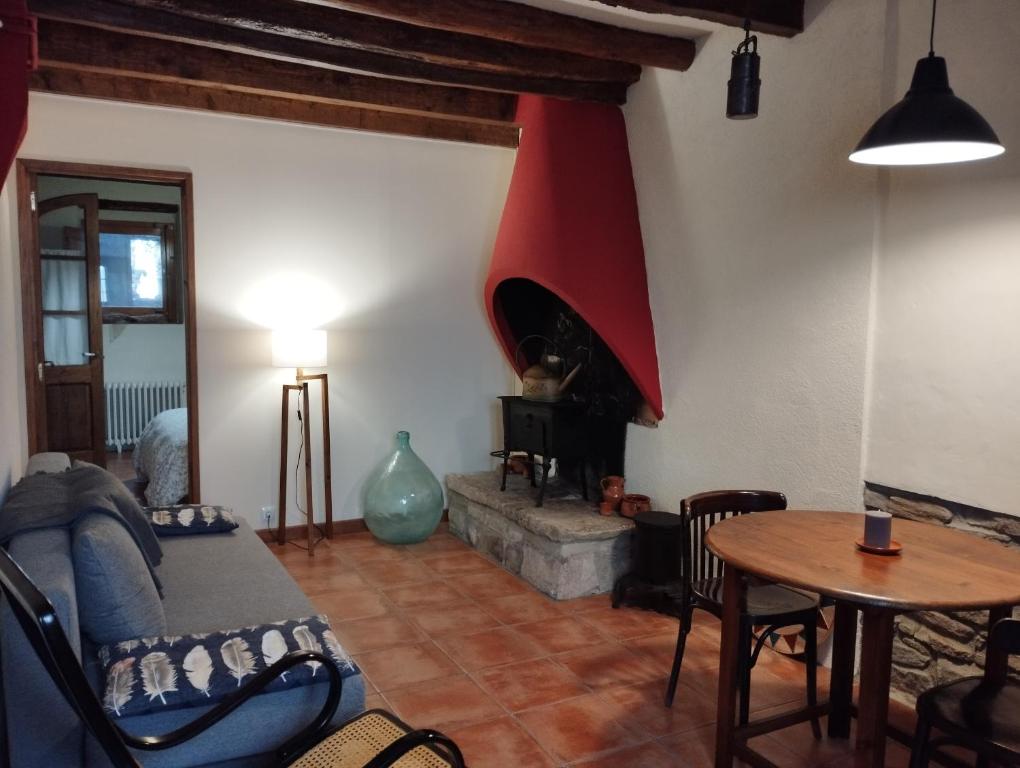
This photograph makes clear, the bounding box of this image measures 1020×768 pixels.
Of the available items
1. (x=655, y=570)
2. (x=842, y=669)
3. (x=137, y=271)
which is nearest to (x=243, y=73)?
(x=655, y=570)

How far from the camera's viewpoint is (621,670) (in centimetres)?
310

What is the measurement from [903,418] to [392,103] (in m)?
3.08

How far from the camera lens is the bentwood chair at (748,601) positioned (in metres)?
2.46

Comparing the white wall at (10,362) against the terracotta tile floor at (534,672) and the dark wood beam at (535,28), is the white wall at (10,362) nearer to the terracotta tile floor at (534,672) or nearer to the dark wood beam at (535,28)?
the terracotta tile floor at (534,672)

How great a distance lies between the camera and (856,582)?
1.89 metres

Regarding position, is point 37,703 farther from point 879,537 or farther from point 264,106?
point 264,106

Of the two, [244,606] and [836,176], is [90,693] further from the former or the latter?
[836,176]

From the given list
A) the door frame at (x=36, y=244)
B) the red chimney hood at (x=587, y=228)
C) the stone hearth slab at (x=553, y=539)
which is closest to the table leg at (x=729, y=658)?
the stone hearth slab at (x=553, y=539)

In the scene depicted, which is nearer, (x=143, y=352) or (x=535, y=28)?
(x=535, y=28)

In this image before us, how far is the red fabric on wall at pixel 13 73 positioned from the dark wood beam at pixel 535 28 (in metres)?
1.00

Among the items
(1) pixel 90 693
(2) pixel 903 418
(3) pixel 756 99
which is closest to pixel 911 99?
(3) pixel 756 99

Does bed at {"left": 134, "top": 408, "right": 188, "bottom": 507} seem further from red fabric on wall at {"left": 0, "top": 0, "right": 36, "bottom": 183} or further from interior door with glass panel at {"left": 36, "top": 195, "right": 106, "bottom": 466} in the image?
red fabric on wall at {"left": 0, "top": 0, "right": 36, "bottom": 183}

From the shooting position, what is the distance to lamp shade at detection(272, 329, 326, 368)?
14.4 feet

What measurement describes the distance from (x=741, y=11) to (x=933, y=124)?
1278 mm
